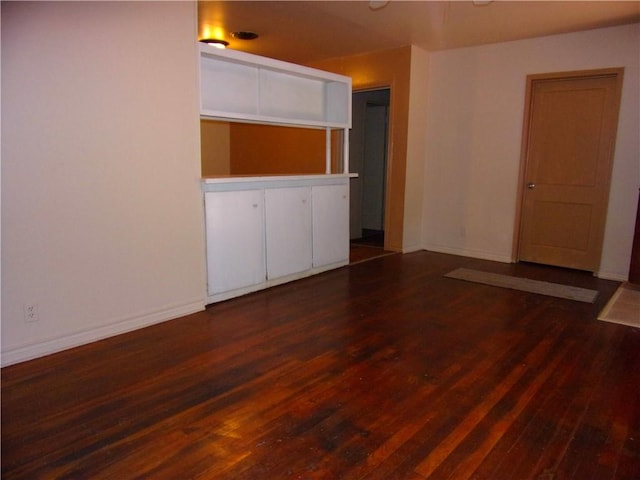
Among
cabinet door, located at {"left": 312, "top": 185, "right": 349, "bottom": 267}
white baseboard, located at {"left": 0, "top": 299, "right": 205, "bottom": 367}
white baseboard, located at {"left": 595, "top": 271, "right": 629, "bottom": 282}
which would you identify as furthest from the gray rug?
white baseboard, located at {"left": 0, "top": 299, "right": 205, "bottom": 367}

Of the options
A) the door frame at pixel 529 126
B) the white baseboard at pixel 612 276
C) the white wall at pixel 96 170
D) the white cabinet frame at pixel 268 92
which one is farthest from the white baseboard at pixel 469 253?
the white wall at pixel 96 170

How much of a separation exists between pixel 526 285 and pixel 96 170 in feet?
12.7

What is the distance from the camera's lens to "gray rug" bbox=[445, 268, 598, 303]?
165 inches

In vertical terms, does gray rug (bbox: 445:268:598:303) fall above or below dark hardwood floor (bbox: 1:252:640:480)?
above

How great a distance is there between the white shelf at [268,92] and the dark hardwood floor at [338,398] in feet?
5.75

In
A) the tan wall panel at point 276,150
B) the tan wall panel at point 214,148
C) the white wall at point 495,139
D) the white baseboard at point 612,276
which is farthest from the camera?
the tan wall panel at point 214,148

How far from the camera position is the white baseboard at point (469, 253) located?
5574mm

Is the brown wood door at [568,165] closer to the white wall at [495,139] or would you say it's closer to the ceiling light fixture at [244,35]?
the white wall at [495,139]

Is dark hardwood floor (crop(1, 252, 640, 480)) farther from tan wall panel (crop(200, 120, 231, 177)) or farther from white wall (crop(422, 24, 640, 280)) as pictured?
tan wall panel (crop(200, 120, 231, 177))

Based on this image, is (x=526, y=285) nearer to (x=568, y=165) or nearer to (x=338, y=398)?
(x=568, y=165)

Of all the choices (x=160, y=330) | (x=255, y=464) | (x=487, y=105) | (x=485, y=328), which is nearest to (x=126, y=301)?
(x=160, y=330)

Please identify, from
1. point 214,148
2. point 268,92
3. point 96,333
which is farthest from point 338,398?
point 214,148

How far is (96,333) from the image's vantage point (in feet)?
9.97

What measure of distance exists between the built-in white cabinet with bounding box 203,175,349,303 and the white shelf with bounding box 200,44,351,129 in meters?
0.60
